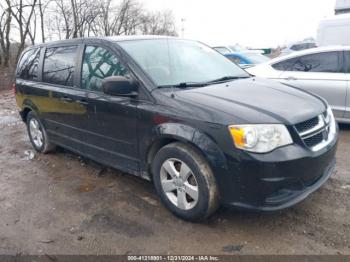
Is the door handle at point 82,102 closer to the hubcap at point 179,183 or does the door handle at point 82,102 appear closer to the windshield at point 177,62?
the windshield at point 177,62

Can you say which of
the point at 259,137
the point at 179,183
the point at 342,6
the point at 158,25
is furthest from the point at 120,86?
the point at 158,25

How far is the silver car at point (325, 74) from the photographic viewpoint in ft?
18.8

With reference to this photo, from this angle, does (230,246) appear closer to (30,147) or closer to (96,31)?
(30,147)

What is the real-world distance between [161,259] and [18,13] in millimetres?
22657

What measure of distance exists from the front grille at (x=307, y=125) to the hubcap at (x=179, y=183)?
0.99 meters

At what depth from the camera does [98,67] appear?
12.8ft

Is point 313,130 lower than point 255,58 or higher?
lower

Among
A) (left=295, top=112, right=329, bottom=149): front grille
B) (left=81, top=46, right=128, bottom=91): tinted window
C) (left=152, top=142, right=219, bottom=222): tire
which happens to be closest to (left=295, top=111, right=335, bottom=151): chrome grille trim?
(left=295, top=112, right=329, bottom=149): front grille

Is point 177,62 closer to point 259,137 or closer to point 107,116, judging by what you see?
point 107,116

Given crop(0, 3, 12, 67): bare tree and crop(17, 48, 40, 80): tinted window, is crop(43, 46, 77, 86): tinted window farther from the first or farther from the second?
crop(0, 3, 12, 67): bare tree

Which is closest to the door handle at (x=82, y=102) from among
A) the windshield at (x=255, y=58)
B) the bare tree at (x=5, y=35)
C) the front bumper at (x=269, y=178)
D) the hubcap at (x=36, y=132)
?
the hubcap at (x=36, y=132)

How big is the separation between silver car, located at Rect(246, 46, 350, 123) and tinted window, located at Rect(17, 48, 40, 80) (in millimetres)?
3986

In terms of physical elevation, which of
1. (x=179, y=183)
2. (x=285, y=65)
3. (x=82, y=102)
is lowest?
(x=179, y=183)

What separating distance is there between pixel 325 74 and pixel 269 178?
395cm
